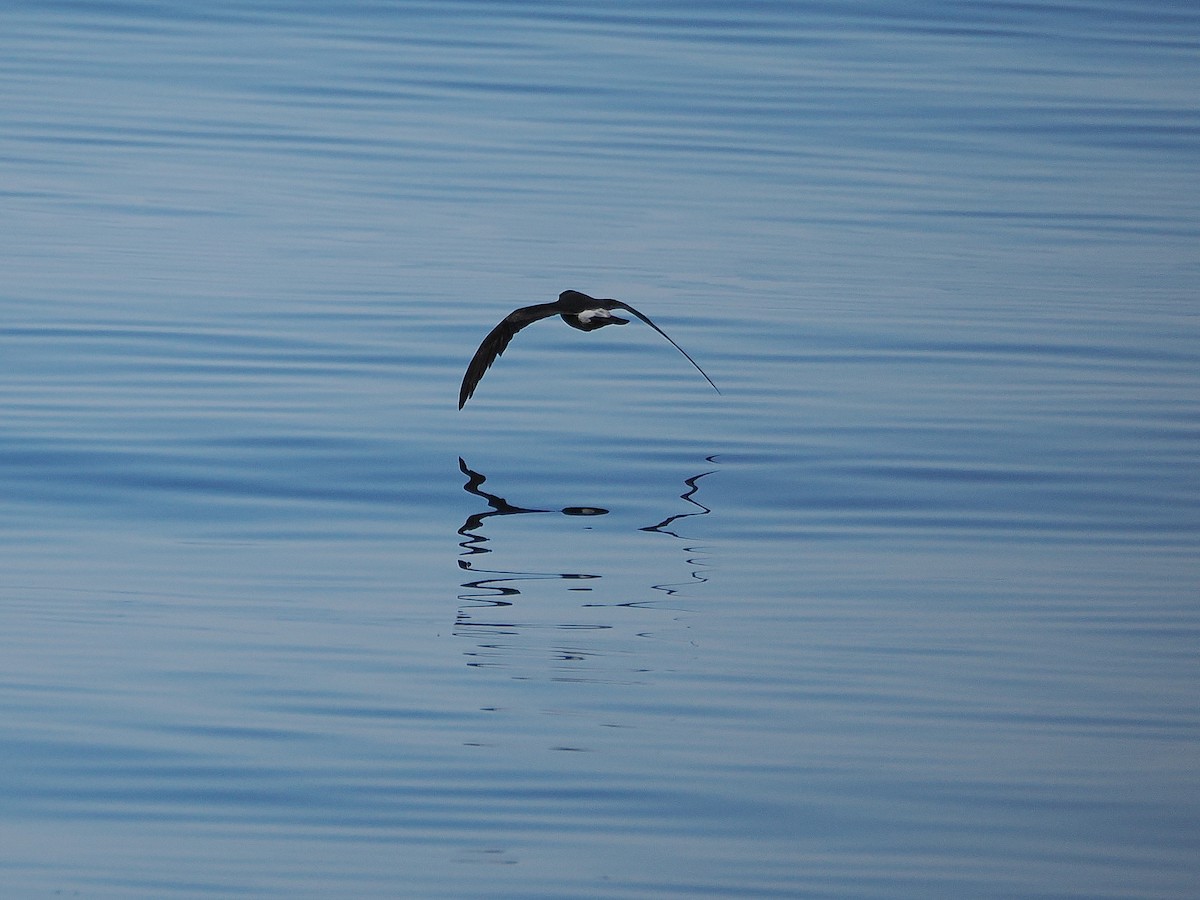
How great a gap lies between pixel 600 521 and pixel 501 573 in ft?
3.55

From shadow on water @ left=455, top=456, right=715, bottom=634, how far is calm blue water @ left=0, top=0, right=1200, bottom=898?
29 millimetres

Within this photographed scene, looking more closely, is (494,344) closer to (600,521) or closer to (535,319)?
(535,319)

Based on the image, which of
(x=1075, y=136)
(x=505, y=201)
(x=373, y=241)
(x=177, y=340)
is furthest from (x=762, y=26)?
(x=177, y=340)

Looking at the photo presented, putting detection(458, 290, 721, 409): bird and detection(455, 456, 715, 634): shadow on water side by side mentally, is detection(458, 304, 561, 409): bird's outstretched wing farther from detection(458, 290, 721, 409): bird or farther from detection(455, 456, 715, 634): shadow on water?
detection(455, 456, 715, 634): shadow on water

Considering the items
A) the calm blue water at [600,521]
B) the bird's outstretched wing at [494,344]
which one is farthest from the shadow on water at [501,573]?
the bird's outstretched wing at [494,344]

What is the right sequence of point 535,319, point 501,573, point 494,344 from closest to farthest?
point 501,573, point 535,319, point 494,344

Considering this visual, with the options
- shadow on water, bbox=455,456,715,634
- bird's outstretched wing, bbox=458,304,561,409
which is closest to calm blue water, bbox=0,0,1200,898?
shadow on water, bbox=455,456,715,634

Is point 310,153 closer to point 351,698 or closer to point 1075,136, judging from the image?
point 1075,136

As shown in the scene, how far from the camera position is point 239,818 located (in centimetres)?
615

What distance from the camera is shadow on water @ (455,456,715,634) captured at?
8.13 metres

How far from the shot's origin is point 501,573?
28.7 ft

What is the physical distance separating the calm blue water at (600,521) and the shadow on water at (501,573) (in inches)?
1.1

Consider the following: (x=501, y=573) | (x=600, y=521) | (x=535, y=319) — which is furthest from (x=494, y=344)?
(x=501, y=573)

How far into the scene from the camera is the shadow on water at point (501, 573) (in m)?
8.13
